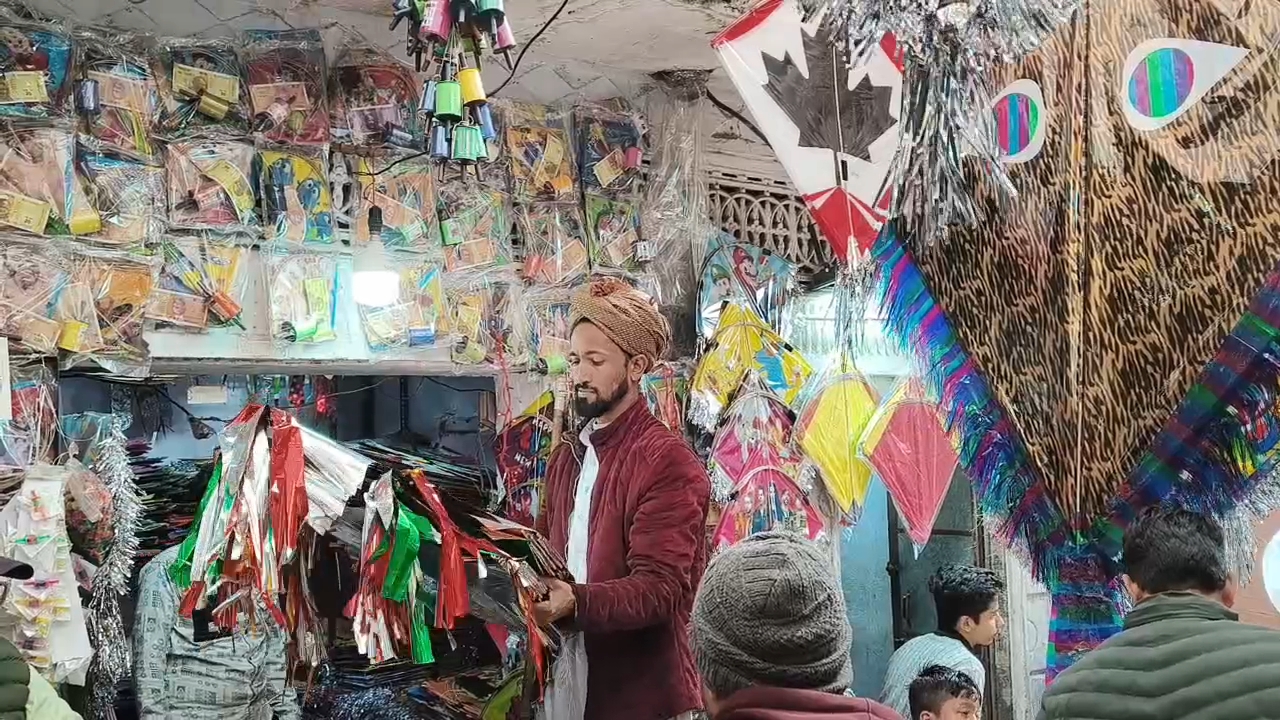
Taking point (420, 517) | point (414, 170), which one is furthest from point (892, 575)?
point (420, 517)

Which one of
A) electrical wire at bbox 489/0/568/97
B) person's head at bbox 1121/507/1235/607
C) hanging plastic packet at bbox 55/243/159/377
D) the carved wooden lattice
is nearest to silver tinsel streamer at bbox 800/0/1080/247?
person's head at bbox 1121/507/1235/607

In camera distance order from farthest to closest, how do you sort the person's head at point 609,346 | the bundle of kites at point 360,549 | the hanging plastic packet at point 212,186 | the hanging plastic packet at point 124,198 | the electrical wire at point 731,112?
the electrical wire at point 731,112 < the hanging plastic packet at point 212,186 < the hanging plastic packet at point 124,198 < the person's head at point 609,346 < the bundle of kites at point 360,549

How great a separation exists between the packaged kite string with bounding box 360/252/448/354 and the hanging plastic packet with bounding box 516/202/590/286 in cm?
32

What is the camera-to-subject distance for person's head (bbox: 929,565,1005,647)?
3.50 metres

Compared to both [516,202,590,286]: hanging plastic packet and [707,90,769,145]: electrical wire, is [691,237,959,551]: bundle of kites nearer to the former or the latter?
[516,202,590,286]: hanging plastic packet

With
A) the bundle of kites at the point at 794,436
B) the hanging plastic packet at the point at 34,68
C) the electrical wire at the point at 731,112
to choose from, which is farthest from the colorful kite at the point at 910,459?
the hanging plastic packet at the point at 34,68

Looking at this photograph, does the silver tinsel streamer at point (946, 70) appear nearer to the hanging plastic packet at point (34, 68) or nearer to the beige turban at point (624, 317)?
the beige turban at point (624, 317)

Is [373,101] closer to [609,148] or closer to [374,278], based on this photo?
[374,278]

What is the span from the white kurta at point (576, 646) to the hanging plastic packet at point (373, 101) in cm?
139

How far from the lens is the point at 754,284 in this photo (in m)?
4.12

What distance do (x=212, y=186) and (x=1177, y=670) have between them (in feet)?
8.66

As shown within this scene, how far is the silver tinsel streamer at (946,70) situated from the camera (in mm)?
1605

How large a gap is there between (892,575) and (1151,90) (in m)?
3.81

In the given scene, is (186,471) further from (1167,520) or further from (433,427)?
(1167,520)
